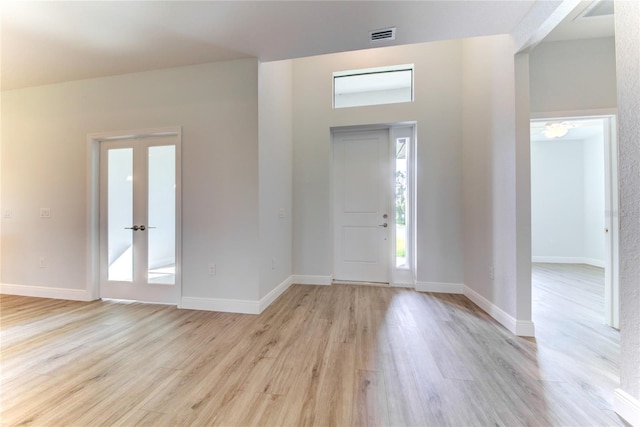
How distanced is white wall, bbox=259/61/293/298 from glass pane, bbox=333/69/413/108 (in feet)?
2.64

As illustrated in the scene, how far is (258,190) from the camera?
2617 mm

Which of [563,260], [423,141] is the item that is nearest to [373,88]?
[423,141]

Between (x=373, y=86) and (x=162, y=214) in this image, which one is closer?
(x=162, y=214)

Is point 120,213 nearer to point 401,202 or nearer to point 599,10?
point 401,202

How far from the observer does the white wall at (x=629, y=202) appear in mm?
1243

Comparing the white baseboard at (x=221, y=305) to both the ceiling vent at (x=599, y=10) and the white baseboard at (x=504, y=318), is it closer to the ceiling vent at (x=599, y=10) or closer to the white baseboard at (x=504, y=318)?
the white baseboard at (x=504, y=318)

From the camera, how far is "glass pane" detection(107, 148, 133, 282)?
2.96 metres

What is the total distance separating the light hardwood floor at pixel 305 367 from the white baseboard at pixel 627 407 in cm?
7

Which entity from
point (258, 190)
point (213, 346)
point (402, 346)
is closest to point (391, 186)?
point (258, 190)

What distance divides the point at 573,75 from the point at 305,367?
12.2 feet

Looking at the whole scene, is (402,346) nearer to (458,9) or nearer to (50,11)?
(458,9)

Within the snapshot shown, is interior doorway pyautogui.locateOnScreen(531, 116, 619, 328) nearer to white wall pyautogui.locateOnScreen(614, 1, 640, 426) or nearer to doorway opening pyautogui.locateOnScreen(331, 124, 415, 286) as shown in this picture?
doorway opening pyautogui.locateOnScreen(331, 124, 415, 286)

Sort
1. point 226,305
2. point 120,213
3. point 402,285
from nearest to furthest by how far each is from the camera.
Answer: point 226,305 → point 120,213 → point 402,285

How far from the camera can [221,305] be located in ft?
8.75
